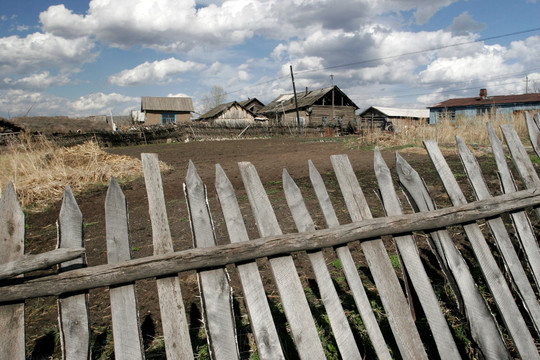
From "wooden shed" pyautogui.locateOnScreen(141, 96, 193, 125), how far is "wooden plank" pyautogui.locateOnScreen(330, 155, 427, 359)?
49.6 m

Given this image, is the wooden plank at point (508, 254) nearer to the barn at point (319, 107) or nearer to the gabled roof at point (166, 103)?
the barn at point (319, 107)

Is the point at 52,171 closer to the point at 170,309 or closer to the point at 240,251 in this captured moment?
the point at 170,309

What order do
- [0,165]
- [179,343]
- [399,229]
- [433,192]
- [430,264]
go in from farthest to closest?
1. [0,165]
2. [433,192]
3. [430,264]
4. [399,229]
5. [179,343]

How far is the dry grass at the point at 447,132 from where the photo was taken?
13.0m

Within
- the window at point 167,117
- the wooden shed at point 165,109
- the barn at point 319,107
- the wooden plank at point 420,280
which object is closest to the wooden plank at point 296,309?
the wooden plank at point 420,280

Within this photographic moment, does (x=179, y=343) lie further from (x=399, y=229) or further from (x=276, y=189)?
(x=276, y=189)

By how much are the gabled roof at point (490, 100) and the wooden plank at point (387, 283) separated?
148ft

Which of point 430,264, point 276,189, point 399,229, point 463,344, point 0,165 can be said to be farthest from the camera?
point 0,165

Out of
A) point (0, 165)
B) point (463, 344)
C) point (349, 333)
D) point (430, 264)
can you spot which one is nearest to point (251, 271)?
point (349, 333)

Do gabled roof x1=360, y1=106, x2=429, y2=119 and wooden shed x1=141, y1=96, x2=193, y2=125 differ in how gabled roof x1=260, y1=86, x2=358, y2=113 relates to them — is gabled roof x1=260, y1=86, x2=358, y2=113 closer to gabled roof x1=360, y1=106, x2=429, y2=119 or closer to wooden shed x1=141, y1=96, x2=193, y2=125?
gabled roof x1=360, y1=106, x2=429, y2=119

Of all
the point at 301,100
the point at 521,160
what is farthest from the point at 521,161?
the point at 301,100

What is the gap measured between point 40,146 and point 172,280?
903cm

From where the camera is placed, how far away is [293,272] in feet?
5.16

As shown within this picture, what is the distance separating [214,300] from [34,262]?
0.70 metres
